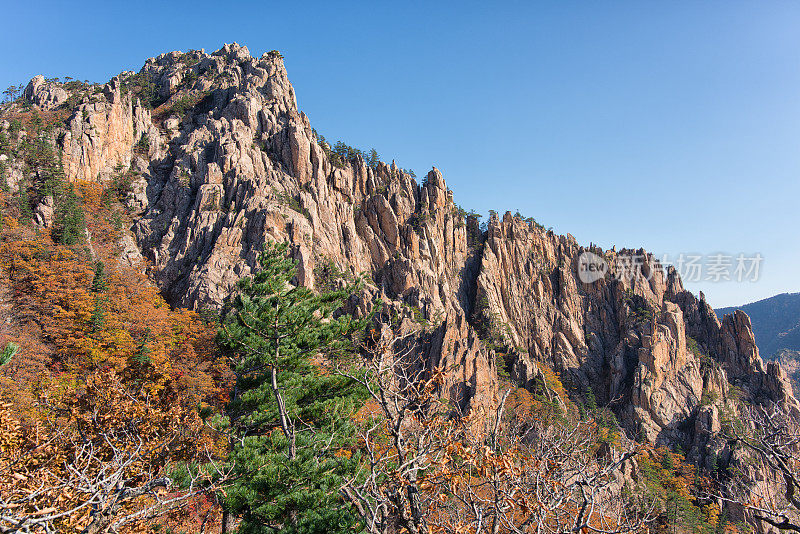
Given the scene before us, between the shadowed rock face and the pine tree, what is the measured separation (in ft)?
71.3

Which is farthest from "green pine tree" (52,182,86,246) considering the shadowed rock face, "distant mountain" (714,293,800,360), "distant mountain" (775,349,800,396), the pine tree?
"distant mountain" (714,293,800,360)

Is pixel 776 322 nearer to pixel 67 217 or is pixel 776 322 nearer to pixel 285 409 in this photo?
pixel 285 409

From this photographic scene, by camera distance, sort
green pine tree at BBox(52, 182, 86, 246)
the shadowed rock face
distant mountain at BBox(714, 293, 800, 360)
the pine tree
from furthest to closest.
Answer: distant mountain at BBox(714, 293, 800, 360), the shadowed rock face, green pine tree at BBox(52, 182, 86, 246), the pine tree

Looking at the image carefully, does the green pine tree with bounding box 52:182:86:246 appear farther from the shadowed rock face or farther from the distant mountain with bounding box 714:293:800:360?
the distant mountain with bounding box 714:293:800:360

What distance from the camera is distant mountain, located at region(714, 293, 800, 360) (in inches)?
4993

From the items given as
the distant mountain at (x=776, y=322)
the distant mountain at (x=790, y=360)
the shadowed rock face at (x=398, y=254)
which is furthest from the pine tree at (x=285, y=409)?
the distant mountain at (x=776, y=322)

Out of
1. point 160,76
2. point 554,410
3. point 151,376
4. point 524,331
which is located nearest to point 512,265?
point 524,331

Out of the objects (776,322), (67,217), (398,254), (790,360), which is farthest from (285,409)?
(776,322)

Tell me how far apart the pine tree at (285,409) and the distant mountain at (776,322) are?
153 metres

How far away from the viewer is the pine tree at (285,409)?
8633 mm

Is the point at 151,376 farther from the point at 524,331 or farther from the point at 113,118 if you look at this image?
the point at 524,331

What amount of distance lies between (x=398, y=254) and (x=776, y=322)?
174 meters

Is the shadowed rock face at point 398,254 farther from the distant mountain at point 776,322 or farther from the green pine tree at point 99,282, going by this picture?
the distant mountain at point 776,322

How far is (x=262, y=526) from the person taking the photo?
28.6 feet
